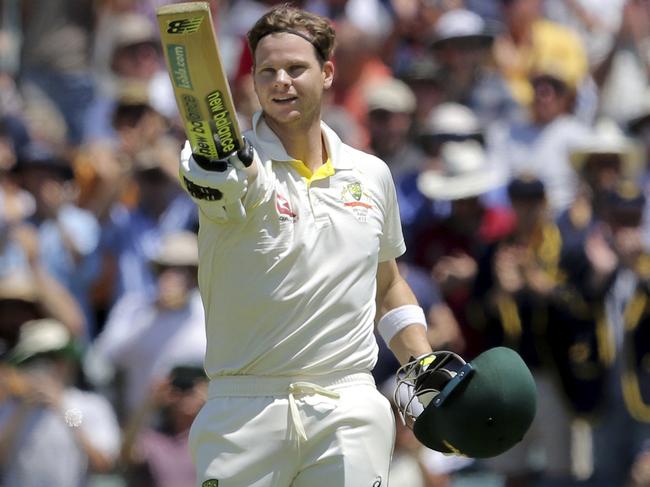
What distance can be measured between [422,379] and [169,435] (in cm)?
350

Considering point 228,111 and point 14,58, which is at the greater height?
point 228,111

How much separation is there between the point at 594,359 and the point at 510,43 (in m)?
3.84

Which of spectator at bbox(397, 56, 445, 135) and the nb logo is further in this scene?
spectator at bbox(397, 56, 445, 135)

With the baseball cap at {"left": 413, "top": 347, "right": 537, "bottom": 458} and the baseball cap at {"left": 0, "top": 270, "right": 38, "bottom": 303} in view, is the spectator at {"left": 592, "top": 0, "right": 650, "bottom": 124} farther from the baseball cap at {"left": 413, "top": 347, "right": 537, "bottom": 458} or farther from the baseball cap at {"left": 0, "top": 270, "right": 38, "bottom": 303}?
the baseball cap at {"left": 413, "top": 347, "right": 537, "bottom": 458}

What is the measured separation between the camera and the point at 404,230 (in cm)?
1009

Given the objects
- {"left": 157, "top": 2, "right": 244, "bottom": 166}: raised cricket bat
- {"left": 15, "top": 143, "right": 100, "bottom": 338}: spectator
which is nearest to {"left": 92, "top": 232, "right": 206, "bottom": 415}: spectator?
{"left": 15, "top": 143, "right": 100, "bottom": 338}: spectator

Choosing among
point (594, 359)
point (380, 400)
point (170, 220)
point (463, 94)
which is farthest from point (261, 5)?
point (380, 400)

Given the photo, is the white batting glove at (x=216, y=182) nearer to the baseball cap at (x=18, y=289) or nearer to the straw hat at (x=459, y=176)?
the baseball cap at (x=18, y=289)

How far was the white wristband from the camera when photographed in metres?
5.80

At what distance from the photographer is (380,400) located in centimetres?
550

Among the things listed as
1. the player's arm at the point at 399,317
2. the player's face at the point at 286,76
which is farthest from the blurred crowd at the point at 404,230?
the player's face at the point at 286,76

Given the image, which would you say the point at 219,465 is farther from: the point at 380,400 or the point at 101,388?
the point at 101,388

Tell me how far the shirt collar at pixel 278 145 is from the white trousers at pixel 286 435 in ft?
2.47

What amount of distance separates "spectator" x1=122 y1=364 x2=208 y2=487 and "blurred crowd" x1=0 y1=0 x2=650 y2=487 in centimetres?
1
